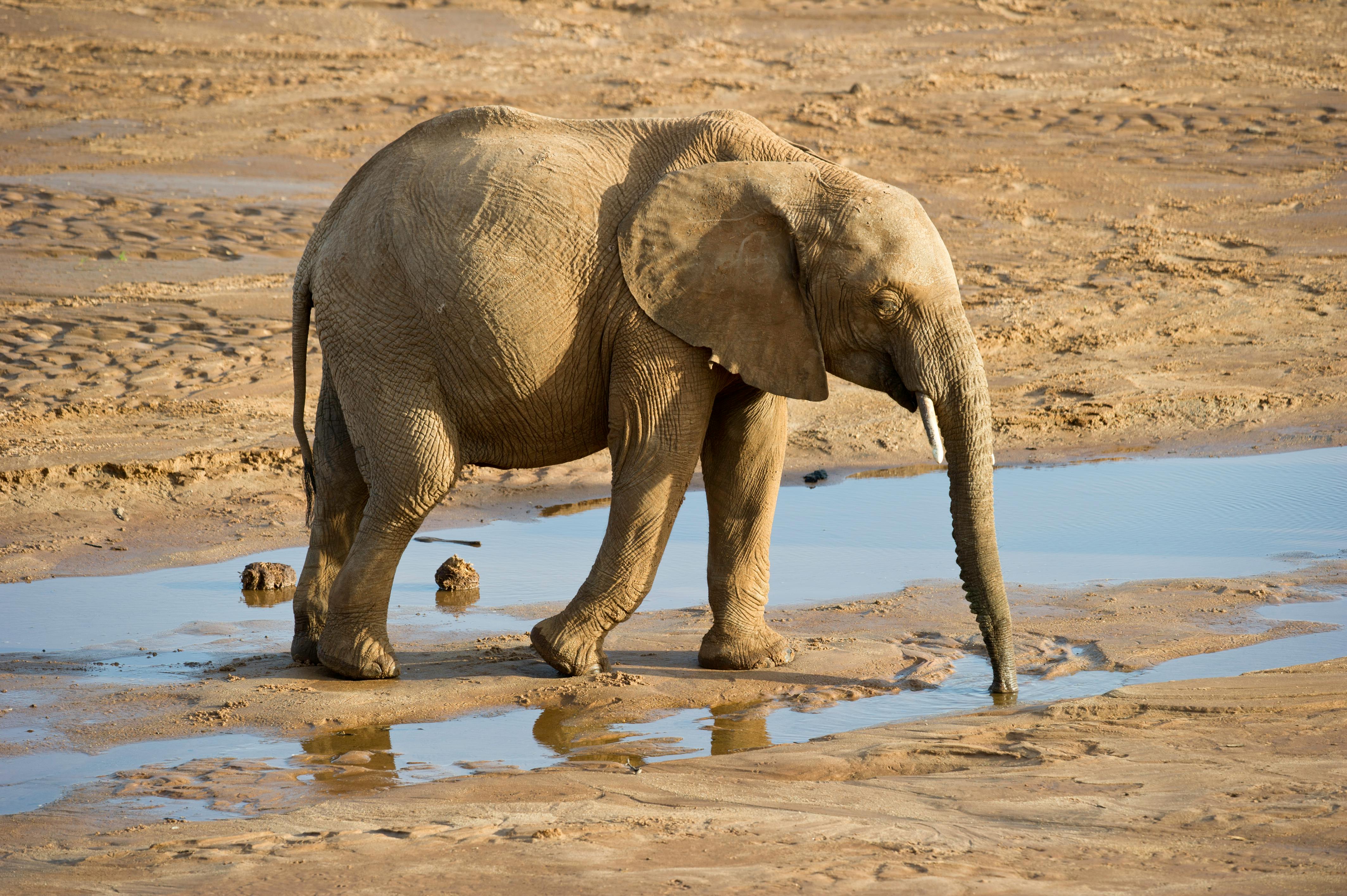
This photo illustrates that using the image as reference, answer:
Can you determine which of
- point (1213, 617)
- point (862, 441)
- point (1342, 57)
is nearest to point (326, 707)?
point (1213, 617)

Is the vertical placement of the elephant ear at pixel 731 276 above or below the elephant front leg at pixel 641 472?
above

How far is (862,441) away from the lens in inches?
458

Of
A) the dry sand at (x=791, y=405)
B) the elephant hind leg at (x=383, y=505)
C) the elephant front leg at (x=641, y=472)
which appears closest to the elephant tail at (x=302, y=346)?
the elephant hind leg at (x=383, y=505)

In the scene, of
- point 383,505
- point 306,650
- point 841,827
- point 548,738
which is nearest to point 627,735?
point 548,738

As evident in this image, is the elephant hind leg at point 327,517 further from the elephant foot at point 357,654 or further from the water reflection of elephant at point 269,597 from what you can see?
the water reflection of elephant at point 269,597

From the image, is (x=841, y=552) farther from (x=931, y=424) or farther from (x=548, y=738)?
(x=548, y=738)

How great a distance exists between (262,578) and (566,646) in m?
2.49

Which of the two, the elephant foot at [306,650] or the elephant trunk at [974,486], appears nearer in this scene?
the elephant trunk at [974,486]

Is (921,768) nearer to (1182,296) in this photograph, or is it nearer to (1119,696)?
(1119,696)

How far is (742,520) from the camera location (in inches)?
279

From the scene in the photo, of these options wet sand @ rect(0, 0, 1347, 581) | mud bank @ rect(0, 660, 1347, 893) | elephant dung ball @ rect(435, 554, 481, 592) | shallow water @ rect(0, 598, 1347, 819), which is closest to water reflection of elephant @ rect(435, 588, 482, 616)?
elephant dung ball @ rect(435, 554, 481, 592)

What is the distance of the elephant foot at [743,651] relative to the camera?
277 inches

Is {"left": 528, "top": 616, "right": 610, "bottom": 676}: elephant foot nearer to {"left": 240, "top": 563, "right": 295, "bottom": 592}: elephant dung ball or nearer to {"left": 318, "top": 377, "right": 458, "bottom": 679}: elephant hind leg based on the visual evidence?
{"left": 318, "top": 377, "right": 458, "bottom": 679}: elephant hind leg

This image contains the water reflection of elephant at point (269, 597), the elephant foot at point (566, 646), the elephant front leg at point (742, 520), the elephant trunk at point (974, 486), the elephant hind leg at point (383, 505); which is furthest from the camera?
the water reflection of elephant at point (269, 597)
